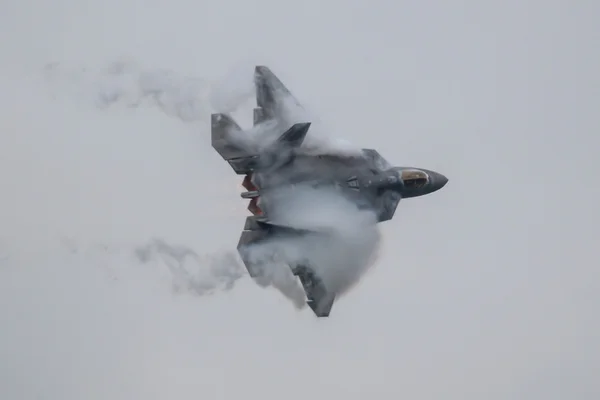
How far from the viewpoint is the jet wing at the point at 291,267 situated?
63.4 meters

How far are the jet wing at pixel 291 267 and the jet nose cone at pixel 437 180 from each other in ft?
21.1

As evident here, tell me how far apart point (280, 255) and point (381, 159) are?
6356mm

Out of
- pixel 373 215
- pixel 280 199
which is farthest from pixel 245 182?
pixel 373 215

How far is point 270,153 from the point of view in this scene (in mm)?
63094

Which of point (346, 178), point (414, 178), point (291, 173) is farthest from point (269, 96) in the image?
point (414, 178)

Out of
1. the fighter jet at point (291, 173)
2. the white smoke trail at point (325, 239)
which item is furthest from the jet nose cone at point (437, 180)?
the white smoke trail at point (325, 239)

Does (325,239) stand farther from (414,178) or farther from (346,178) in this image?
(414,178)

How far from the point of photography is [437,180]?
220 ft

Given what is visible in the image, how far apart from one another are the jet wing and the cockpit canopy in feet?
16.5

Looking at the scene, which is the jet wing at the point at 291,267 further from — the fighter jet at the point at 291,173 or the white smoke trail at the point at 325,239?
the white smoke trail at the point at 325,239

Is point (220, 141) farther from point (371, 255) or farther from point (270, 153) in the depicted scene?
point (371, 255)

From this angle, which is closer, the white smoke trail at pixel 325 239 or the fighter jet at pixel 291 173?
the fighter jet at pixel 291 173

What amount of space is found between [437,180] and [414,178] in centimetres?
149

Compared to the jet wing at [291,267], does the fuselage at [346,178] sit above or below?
above
